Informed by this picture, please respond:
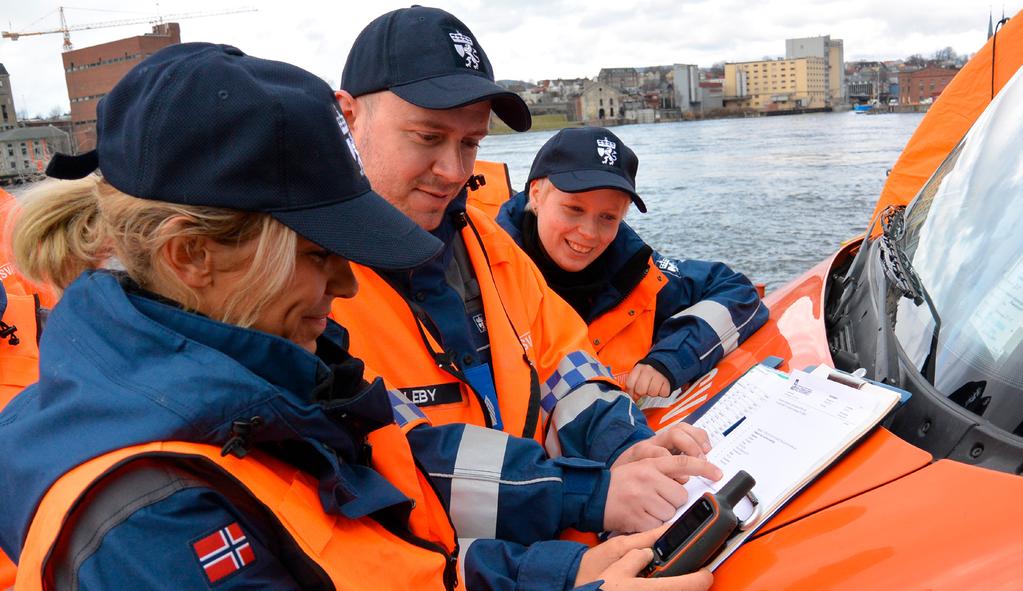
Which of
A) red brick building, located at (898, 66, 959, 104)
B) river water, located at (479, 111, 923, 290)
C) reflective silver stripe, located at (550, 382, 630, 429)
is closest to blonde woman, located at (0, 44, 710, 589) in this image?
reflective silver stripe, located at (550, 382, 630, 429)

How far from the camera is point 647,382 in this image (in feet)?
8.82

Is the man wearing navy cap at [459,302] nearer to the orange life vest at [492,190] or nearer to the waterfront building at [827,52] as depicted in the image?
the orange life vest at [492,190]

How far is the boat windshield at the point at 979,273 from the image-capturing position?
1.32m

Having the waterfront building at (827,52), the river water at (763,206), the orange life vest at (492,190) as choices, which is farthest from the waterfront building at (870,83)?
the orange life vest at (492,190)

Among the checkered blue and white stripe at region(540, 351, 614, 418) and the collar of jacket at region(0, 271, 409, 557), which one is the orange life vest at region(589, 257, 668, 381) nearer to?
the checkered blue and white stripe at region(540, 351, 614, 418)

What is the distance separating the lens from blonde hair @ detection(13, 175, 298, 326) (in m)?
1.09

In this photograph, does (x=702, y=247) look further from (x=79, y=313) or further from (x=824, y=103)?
(x=824, y=103)

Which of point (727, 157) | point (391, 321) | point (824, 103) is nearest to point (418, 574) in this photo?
point (391, 321)

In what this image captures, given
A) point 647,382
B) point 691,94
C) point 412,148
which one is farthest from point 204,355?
point 691,94

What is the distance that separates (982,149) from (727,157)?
2152cm

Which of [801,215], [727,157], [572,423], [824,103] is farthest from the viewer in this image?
[824,103]

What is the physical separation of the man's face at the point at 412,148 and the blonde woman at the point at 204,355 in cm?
79

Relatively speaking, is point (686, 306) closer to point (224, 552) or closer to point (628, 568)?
point (628, 568)

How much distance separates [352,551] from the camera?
45.5 inches
